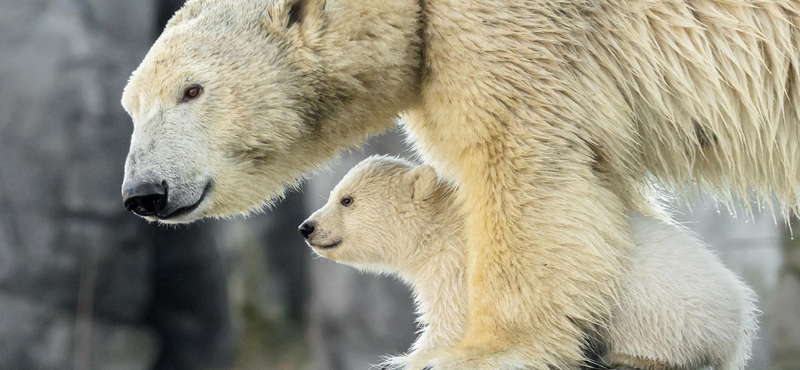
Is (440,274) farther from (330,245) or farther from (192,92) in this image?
(192,92)

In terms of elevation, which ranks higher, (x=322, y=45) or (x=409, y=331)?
(x=322, y=45)

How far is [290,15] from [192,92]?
0.34 m

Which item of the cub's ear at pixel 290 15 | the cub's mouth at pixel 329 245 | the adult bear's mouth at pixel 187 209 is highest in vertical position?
the cub's ear at pixel 290 15

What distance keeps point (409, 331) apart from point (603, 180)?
344 centimetres

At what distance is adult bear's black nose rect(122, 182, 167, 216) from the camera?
1660 mm

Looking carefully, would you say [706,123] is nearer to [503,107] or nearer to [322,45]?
[503,107]

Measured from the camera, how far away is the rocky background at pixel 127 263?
166 inches

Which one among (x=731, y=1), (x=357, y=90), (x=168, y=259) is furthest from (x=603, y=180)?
(x=168, y=259)

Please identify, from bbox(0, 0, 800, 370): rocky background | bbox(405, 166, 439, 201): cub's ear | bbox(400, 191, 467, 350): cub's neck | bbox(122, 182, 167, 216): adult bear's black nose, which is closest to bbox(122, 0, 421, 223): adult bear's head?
bbox(122, 182, 167, 216): adult bear's black nose

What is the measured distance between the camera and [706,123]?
72.8 inches

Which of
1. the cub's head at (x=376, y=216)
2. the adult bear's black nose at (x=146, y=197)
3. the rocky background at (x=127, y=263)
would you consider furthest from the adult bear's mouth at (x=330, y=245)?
the rocky background at (x=127, y=263)

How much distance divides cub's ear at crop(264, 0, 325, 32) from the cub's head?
61 cm

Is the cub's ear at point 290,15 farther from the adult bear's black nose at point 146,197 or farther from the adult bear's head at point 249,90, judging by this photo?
the adult bear's black nose at point 146,197

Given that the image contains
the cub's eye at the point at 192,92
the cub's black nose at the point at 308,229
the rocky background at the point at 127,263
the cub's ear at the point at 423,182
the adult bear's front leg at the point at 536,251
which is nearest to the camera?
the adult bear's front leg at the point at 536,251
